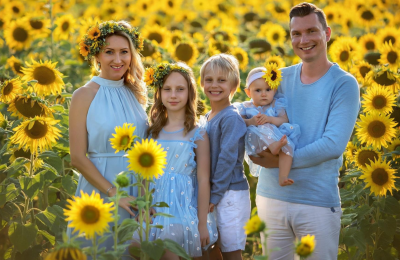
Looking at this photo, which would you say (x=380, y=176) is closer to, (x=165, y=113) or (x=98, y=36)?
(x=165, y=113)

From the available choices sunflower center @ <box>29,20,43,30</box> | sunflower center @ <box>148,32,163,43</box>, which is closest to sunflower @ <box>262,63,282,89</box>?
sunflower center @ <box>148,32,163,43</box>

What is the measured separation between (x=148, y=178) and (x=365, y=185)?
1970mm

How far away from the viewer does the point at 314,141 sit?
317 cm

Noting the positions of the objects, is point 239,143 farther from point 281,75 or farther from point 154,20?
point 154,20

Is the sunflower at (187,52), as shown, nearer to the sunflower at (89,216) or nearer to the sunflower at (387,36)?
the sunflower at (387,36)

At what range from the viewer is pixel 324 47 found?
128 inches

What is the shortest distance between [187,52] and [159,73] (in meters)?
2.72

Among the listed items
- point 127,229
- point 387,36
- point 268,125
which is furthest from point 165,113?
point 387,36

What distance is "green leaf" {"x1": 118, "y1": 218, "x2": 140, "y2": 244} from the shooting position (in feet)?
8.18

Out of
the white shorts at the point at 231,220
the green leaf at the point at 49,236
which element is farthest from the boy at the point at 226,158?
the green leaf at the point at 49,236

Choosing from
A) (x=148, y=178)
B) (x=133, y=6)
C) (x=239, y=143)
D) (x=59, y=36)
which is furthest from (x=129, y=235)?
(x=133, y=6)

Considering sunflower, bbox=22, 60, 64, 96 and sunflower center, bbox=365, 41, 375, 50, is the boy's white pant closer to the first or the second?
sunflower, bbox=22, 60, 64, 96

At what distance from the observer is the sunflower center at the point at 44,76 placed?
412cm

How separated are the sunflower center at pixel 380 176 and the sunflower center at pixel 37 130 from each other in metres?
2.31
